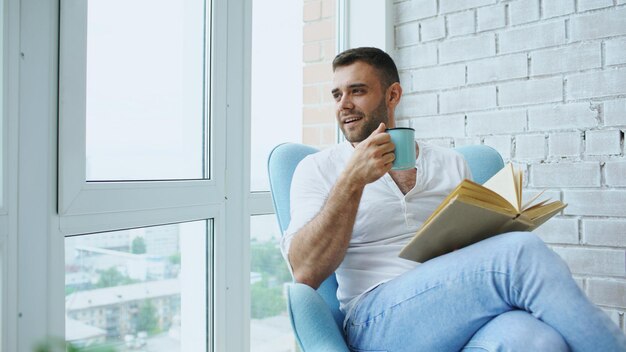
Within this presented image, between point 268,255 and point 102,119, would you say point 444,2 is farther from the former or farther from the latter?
point 102,119

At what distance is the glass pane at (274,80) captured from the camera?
184 cm

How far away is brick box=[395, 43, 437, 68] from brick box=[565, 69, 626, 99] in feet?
1.78

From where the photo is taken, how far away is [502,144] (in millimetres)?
1961

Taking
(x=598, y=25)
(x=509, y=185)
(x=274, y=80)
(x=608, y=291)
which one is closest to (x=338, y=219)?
(x=509, y=185)

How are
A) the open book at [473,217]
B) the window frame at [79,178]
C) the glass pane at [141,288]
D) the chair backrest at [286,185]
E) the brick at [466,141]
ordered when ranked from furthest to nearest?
1. the brick at [466,141]
2. the chair backrest at [286,185]
3. the glass pane at [141,288]
4. the window frame at [79,178]
5. the open book at [473,217]

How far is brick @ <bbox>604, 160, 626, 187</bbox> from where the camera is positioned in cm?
172

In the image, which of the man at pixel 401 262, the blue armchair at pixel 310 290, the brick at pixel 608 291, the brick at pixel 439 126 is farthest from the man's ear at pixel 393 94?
the brick at pixel 608 291

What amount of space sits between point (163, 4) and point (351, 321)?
1.01 meters

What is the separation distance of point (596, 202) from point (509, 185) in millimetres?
834

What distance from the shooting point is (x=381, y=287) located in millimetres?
1191

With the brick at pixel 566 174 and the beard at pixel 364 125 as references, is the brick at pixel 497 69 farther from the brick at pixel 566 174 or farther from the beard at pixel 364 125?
the beard at pixel 364 125

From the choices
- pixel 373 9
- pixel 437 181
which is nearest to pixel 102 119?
pixel 437 181

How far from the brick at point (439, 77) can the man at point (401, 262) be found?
0.55 m

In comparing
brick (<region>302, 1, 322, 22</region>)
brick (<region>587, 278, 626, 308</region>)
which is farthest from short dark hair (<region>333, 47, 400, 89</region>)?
brick (<region>587, 278, 626, 308</region>)
